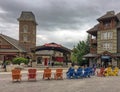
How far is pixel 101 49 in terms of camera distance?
65.8 m

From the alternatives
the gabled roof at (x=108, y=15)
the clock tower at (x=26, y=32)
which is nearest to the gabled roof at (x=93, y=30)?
the gabled roof at (x=108, y=15)

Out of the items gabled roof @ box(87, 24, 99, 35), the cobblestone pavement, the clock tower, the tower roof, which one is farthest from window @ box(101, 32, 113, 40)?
the cobblestone pavement

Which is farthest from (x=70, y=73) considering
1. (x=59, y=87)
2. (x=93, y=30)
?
(x=93, y=30)

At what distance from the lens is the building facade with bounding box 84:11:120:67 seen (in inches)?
2468

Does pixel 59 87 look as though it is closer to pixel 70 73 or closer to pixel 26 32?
pixel 70 73

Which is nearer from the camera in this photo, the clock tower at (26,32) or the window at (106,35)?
the window at (106,35)

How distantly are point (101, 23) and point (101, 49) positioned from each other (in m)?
5.91

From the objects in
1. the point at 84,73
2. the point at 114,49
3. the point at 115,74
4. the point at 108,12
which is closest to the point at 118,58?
the point at 114,49

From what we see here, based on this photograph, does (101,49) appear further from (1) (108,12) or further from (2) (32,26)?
(2) (32,26)

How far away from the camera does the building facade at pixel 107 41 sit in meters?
62.7

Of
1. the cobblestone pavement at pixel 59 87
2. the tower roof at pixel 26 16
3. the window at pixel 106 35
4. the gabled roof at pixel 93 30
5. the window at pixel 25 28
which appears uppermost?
the tower roof at pixel 26 16

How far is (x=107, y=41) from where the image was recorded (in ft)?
211

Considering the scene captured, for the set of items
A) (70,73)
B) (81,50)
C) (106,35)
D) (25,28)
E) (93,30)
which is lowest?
(70,73)

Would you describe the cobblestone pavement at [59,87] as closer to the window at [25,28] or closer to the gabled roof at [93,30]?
the gabled roof at [93,30]
